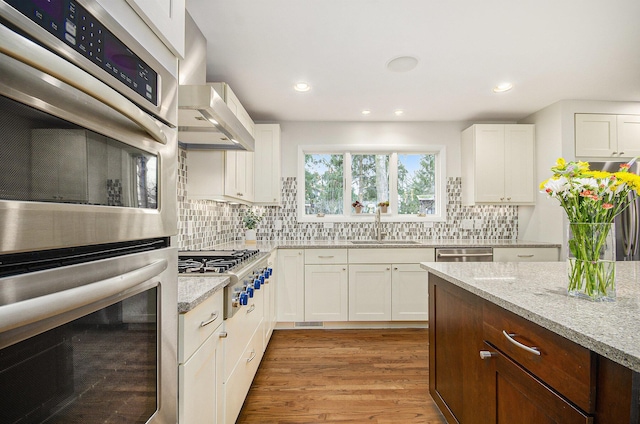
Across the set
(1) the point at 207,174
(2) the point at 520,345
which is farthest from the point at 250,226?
(2) the point at 520,345

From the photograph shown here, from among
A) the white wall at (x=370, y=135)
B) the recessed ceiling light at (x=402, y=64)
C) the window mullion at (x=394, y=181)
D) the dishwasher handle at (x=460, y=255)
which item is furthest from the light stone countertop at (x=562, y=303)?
the white wall at (x=370, y=135)

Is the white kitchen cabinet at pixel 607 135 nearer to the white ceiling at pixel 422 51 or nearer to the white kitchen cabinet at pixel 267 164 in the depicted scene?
the white ceiling at pixel 422 51

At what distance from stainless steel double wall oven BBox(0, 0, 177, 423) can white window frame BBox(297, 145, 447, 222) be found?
3.17 m

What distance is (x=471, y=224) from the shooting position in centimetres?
399

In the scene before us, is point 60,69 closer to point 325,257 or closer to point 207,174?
point 207,174

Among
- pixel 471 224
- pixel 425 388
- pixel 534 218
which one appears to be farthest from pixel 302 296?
pixel 534 218

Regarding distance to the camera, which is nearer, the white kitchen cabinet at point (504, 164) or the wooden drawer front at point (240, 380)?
the wooden drawer front at point (240, 380)

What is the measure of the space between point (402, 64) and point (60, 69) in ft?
8.12

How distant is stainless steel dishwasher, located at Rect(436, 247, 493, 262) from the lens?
332 centimetres

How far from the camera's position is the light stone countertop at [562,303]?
768 millimetres

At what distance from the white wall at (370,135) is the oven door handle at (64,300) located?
3404 millimetres

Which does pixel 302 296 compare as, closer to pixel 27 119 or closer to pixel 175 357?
pixel 175 357

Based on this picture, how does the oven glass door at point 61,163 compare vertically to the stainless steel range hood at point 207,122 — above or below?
below

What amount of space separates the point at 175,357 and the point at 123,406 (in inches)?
8.0
